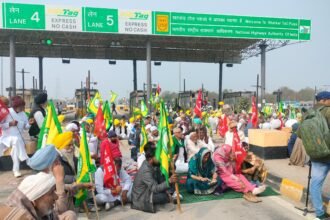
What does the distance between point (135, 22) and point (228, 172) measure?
16965mm

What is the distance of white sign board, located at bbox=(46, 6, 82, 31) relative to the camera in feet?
64.2

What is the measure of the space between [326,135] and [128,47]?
2709 cm

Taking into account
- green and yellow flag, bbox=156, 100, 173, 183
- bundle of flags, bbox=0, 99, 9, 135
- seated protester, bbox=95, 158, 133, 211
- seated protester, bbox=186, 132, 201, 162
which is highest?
bundle of flags, bbox=0, 99, 9, 135

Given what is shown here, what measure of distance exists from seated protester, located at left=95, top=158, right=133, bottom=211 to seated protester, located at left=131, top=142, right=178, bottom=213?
0.34 metres

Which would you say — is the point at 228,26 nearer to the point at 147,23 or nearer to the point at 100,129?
the point at 147,23

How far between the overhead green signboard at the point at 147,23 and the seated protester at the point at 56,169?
57.8 ft

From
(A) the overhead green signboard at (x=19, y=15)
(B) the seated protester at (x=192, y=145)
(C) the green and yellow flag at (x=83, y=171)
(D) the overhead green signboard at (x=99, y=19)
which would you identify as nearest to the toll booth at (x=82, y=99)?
(D) the overhead green signboard at (x=99, y=19)

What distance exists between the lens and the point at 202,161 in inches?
227

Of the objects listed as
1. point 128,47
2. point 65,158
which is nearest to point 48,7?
point 128,47

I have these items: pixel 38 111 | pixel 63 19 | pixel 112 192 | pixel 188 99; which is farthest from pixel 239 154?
pixel 188 99

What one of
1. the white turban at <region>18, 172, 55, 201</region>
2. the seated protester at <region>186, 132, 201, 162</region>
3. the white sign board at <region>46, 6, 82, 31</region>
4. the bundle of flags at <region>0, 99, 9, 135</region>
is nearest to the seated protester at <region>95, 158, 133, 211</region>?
the seated protester at <region>186, 132, 201, 162</region>

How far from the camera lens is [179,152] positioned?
7.64m

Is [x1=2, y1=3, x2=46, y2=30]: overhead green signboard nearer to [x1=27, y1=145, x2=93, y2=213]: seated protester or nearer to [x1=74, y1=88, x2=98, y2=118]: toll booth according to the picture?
[x1=74, y1=88, x2=98, y2=118]: toll booth

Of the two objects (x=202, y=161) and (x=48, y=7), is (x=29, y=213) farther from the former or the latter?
(x=48, y=7)
